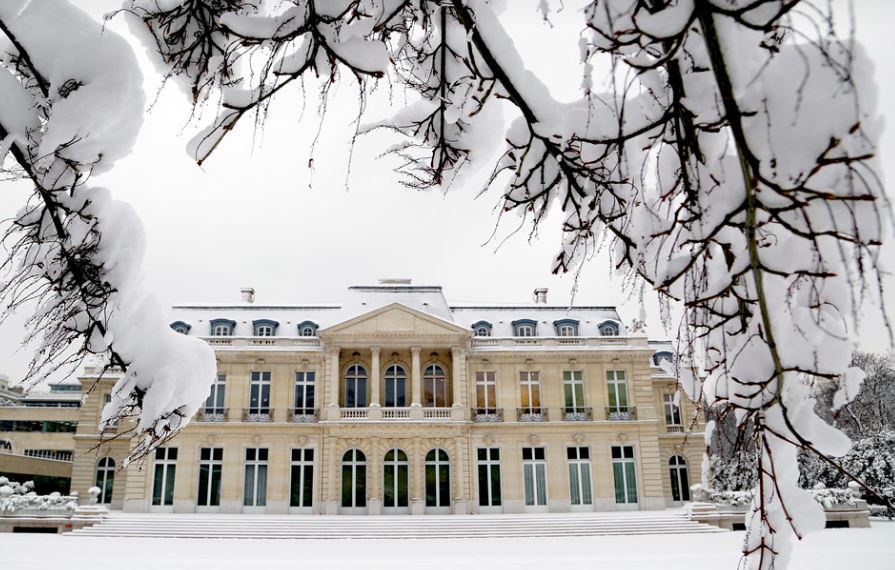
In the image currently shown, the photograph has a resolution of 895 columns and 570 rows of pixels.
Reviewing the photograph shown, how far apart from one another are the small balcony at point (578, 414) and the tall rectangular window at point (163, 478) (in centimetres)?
1607

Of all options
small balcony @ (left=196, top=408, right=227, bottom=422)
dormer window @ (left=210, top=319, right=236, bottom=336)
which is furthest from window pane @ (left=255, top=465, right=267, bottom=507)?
dormer window @ (left=210, top=319, right=236, bottom=336)

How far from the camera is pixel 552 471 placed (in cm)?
2588

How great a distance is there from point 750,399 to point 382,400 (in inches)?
1006

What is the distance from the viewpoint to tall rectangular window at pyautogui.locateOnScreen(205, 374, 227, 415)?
2623 cm

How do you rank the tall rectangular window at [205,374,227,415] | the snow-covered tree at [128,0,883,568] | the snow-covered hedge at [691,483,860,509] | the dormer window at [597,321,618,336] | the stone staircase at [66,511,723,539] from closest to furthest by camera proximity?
the snow-covered tree at [128,0,883,568] → the stone staircase at [66,511,723,539] → the snow-covered hedge at [691,483,860,509] → the tall rectangular window at [205,374,227,415] → the dormer window at [597,321,618,336]

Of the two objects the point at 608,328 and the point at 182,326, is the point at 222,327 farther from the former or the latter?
the point at 608,328

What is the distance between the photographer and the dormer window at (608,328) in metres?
28.9

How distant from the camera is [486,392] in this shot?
27.2 metres

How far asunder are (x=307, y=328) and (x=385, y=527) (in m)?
10.7

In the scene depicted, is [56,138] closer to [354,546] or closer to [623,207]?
[623,207]

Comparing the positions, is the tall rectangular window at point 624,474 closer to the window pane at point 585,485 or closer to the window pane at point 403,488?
the window pane at point 585,485

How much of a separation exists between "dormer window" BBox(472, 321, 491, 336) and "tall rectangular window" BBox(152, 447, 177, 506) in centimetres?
1368

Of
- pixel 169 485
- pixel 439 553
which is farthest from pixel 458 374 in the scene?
pixel 439 553

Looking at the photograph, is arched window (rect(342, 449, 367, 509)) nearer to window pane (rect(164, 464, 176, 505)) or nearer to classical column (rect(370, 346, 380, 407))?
classical column (rect(370, 346, 380, 407))
